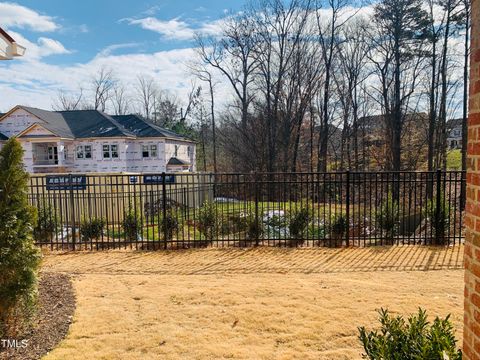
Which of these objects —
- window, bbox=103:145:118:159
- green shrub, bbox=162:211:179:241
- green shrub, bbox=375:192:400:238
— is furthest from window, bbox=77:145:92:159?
green shrub, bbox=375:192:400:238

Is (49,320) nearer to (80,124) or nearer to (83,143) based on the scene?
(83,143)

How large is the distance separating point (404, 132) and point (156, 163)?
61.0ft

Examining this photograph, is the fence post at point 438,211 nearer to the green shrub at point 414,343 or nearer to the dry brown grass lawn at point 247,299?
the dry brown grass lawn at point 247,299

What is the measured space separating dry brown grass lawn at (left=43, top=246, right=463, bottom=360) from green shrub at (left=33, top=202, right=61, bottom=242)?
5.27ft

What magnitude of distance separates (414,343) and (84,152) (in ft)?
83.1

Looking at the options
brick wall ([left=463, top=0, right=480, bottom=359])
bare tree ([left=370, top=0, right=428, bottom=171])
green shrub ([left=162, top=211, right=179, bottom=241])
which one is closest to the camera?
brick wall ([left=463, top=0, right=480, bottom=359])

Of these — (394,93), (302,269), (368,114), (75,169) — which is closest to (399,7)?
(394,93)

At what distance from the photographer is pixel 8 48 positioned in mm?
4941

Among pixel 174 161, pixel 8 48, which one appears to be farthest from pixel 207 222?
pixel 174 161

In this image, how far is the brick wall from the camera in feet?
5.32

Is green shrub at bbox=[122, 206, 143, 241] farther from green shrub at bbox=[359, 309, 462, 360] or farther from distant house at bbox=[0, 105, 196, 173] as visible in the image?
distant house at bbox=[0, 105, 196, 173]

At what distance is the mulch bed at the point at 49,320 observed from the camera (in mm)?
3468

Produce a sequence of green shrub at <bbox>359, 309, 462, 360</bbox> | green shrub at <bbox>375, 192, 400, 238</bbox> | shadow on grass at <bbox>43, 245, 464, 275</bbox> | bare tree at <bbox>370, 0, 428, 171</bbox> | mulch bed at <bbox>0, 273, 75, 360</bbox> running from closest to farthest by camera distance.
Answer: green shrub at <bbox>359, 309, 462, 360</bbox>, mulch bed at <bbox>0, 273, 75, 360</bbox>, shadow on grass at <bbox>43, 245, 464, 275</bbox>, green shrub at <bbox>375, 192, 400, 238</bbox>, bare tree at <bbox>370, 0, 428, 171</bbox>

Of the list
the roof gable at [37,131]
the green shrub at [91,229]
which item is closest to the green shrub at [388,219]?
the green shrub at [91,229]
